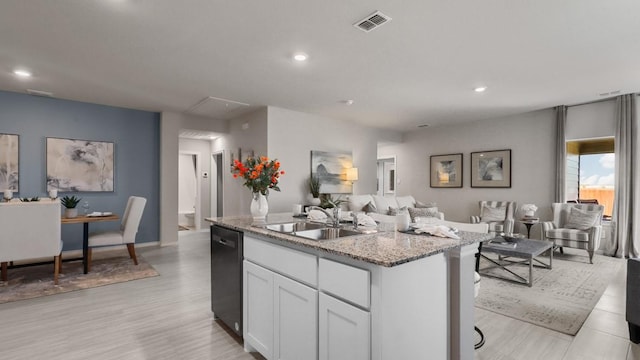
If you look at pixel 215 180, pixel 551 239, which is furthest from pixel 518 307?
pixel 215 180

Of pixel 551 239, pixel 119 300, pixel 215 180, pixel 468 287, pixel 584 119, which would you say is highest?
pixel 584 119

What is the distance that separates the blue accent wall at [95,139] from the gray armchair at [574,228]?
6.85 meters

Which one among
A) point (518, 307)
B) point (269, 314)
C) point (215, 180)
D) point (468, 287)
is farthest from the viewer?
point (215, 180)

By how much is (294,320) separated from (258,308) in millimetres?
420

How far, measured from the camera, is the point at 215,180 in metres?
7.79

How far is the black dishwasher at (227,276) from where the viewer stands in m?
2.27

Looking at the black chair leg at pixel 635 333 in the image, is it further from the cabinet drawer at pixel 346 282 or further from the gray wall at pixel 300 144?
the gray wall at pixel 300 144

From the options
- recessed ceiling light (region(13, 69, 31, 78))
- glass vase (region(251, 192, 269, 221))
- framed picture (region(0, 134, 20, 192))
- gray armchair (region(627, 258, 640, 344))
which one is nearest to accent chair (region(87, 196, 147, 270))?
framed picture (region(0, 134, 20, 192))

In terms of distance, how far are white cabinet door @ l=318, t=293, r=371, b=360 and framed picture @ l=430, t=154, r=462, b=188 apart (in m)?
6.25

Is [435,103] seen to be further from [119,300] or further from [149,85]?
[119,300]

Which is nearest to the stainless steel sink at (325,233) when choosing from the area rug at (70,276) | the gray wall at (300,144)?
the area rug at (70,276)

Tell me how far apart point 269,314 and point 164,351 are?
3.02ft

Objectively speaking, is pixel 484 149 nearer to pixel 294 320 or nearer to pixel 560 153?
pixel 560 153

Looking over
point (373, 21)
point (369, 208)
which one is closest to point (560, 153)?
point (369, 208)
